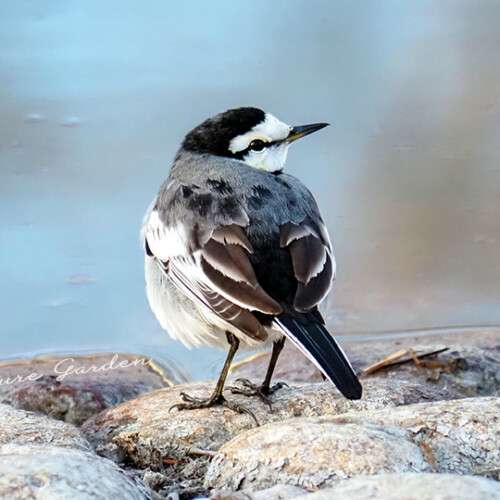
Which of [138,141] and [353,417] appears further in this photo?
[138,141]

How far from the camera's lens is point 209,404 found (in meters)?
6.33

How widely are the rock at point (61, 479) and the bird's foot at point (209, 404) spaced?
1585mm

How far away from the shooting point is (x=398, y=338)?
824cm

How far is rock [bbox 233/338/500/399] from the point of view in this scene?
23.3ft

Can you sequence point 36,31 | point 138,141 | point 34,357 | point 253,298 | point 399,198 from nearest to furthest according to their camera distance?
point 253,298
point 34,357
point 399,198
point 138,141
point 36,31

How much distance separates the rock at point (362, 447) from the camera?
15.8 feet

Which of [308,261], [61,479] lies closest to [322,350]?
[308,261]

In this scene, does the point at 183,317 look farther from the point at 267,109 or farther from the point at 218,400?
the point at 267,109

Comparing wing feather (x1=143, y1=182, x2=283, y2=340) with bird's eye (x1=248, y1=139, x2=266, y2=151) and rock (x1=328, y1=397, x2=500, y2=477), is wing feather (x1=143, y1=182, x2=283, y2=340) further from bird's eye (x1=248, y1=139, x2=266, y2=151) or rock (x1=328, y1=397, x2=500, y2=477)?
rock (x1=328, y1=397, x2=500, y2=477)

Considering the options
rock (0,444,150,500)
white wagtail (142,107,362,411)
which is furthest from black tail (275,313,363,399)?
rock (0,444,150,500)

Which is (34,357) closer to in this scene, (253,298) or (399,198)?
(253,298)

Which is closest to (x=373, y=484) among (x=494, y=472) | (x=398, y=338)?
(x=494, y=472)

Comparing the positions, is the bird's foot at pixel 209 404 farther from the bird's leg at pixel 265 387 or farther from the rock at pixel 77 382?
the rock at pixel 77 382

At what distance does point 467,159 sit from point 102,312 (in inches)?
136
